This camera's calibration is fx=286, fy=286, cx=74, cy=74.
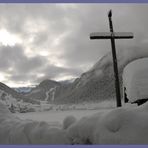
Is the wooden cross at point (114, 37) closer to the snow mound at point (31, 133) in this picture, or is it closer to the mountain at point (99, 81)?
the mountain at point (99, 81)

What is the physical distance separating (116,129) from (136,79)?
34.6 inches

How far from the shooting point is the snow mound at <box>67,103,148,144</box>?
1.76 m

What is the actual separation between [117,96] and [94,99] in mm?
231

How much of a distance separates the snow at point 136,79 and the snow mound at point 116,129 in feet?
1.90

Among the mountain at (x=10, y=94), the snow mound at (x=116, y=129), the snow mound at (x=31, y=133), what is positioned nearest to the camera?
the snow mound at (x=116, y=129)

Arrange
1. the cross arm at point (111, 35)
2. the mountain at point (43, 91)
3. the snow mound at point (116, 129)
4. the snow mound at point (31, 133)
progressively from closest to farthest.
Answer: the snow mound at point (116, 129) < the snow mound at point (31, 133) < the mountain at point (43, 91) < the cross arm at point (111, 35)

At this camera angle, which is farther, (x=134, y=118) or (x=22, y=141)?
(x=22, y=141)

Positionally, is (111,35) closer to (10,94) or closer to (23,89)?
(23,89)

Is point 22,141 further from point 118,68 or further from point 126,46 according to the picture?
point 126,46

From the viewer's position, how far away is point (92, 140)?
186 centimetres

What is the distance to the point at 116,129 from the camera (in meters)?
1.79

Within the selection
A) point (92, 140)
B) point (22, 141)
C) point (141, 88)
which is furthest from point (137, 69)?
point (22, 141)

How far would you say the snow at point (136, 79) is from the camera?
2.48m

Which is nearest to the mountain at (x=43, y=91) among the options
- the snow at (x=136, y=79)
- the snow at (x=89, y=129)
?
the snow at (x=89, y=129)
